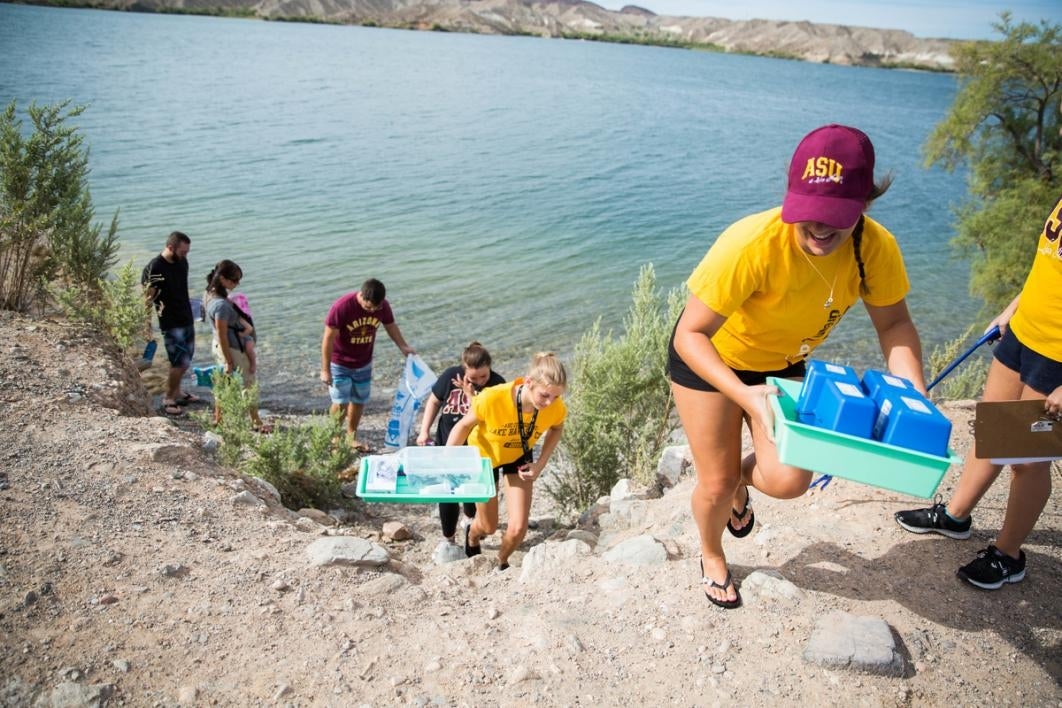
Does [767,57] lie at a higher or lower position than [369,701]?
higher

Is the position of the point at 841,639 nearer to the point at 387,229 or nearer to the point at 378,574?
the point at 378,574

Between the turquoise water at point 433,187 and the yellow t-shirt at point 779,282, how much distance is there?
828 cm

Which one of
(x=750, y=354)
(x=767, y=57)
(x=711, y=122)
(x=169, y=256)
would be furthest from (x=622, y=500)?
(x=767, y=57)

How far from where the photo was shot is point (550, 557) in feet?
15.2

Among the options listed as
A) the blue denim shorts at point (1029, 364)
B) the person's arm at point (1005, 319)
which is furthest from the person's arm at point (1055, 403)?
the person's arm at point (1005, 319)

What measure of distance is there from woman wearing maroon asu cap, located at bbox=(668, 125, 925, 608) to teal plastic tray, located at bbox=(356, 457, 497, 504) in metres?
1.60

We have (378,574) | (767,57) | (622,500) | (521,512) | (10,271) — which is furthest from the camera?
(767,57)

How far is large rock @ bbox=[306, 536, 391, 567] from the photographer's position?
13.6 feet

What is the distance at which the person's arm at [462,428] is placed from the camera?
502cm

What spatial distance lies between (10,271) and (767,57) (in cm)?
17617

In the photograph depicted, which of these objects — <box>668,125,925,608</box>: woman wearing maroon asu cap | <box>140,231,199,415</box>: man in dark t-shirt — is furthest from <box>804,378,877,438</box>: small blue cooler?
<box>140,231,199,415</box>: man in dark t-shirt

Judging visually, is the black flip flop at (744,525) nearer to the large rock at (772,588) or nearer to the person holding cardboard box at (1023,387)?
the large rock at (772,588)

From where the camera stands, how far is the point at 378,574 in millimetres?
4195

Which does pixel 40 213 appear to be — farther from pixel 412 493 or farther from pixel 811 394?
pixel 811 394
